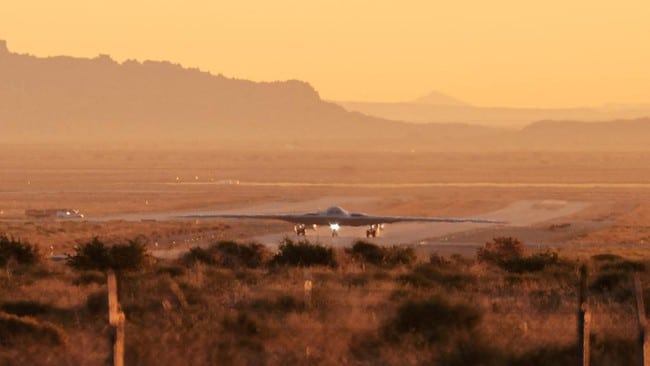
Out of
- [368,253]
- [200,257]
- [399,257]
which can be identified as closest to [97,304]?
[200,257]

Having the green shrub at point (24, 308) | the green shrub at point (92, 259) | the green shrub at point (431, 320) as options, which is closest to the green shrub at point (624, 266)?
the green shrub at point (92, 259)

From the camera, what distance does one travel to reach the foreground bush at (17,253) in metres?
35.1

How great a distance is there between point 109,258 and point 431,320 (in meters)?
14.2

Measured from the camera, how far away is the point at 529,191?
131 m

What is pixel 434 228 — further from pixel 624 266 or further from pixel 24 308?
pixel 24 308

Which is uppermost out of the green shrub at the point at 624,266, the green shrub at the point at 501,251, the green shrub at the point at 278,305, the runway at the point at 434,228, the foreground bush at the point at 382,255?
the green shrub at the point at 278,305

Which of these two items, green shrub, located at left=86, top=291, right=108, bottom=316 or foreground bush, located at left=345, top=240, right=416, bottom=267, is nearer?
green shrub, located at left=86, top=291, right=108, bottom=316

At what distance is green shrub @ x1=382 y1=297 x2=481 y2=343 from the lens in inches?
731

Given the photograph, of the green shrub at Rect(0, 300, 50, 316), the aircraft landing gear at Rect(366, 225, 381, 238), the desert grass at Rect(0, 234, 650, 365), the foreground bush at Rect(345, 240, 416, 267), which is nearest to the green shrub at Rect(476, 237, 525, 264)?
the foreground bush at Rect(345, 240, 416, 267)

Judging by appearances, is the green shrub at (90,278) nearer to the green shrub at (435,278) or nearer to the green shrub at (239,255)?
the green shrub at (435,278)

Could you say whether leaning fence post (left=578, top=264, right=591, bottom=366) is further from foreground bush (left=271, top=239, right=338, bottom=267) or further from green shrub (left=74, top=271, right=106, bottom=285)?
foreground bush (left=271, top=239, right=338, bottom=267)

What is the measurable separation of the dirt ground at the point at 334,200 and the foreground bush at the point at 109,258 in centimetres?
1989

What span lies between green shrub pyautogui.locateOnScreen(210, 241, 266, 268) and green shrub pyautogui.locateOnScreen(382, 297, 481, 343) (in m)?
15.2

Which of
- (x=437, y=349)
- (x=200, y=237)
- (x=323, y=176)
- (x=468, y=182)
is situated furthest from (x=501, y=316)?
(x=323, y=176)
